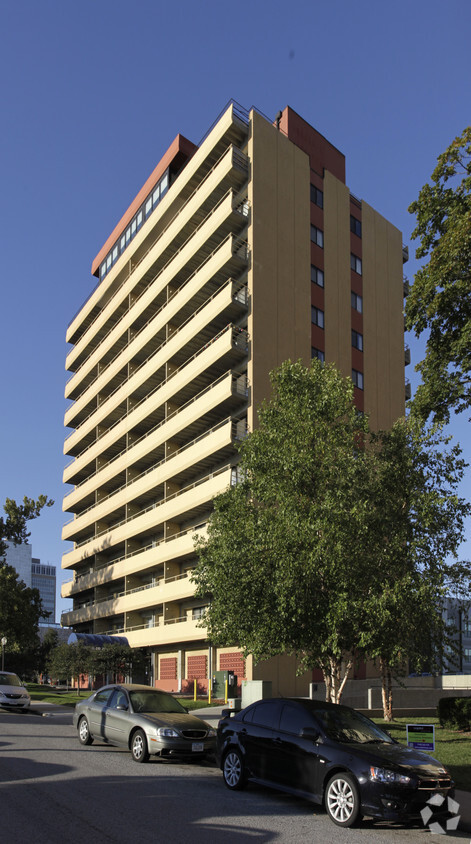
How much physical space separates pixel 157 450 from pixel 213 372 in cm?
933

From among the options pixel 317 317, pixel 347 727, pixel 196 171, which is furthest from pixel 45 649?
pixel 347 727

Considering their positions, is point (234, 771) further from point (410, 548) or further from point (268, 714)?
point (410, 548)

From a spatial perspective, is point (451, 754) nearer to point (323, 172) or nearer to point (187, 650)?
point (187, 650)

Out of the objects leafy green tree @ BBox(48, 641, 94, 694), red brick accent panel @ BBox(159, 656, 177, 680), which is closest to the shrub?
leafy green tree @ BBox(48, 641, 94, 694)

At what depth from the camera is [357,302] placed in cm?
4591

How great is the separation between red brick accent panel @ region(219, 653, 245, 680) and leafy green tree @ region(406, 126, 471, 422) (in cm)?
1912

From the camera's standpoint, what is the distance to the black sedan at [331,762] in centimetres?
937

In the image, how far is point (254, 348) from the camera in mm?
37375

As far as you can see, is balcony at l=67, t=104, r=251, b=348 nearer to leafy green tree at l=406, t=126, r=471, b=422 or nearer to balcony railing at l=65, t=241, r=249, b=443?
balcony railing at l=65, t=241, r=249, b=443

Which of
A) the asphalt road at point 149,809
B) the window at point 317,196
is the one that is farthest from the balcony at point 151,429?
the asphalt road at point 149,809

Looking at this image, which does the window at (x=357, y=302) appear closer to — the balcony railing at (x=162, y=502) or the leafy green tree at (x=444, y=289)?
the balcony railing at (x=162, y=502)

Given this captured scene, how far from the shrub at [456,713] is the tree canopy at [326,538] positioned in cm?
308

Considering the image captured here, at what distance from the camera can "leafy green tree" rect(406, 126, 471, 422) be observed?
1992 centimetres

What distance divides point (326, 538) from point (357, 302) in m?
29.6
